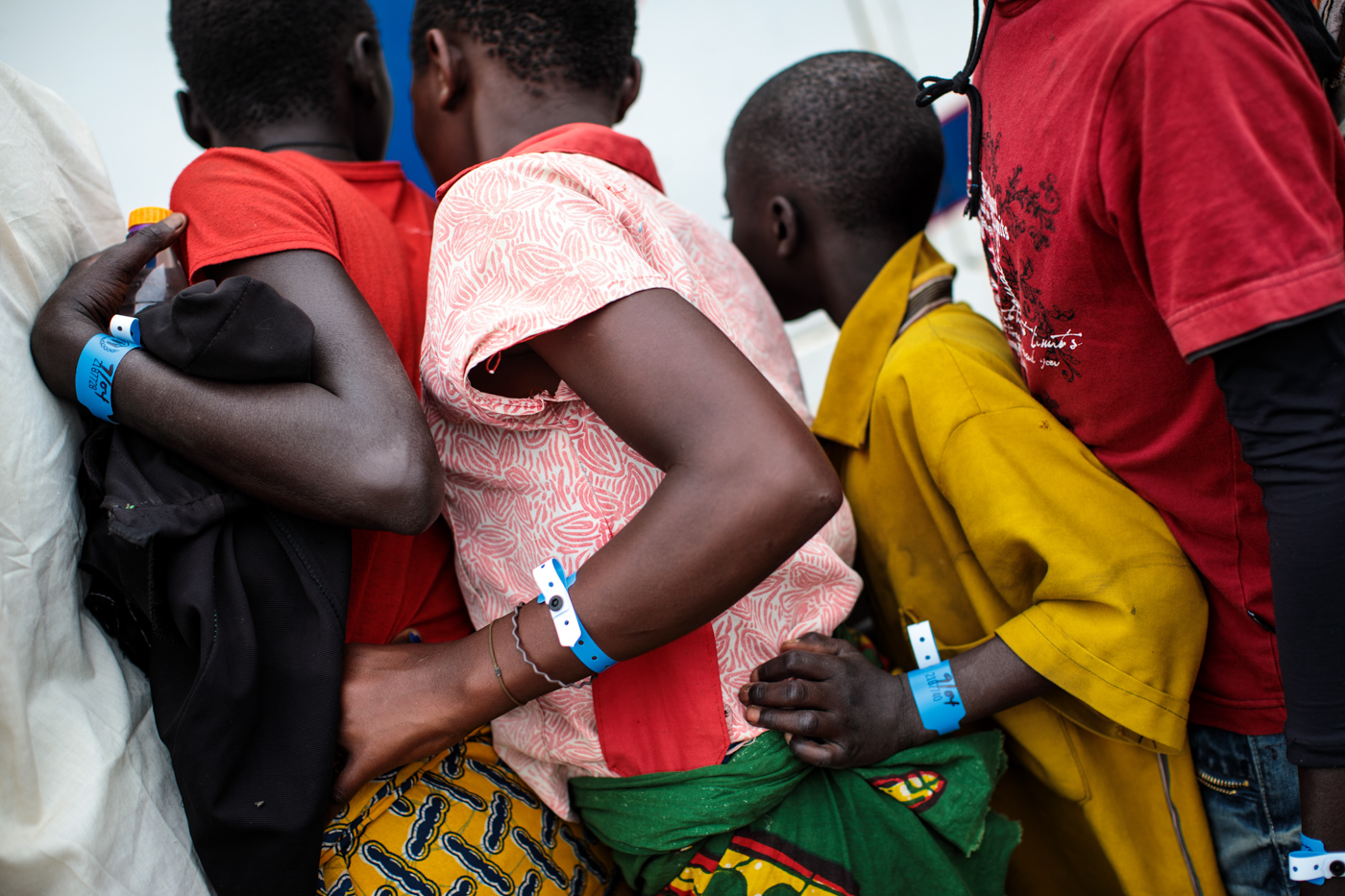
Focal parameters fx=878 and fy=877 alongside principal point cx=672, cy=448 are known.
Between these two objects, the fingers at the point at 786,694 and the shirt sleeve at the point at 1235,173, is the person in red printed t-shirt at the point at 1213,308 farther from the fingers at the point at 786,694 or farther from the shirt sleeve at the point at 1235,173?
the fingers at the point at 786,694

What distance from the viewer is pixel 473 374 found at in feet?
3.10

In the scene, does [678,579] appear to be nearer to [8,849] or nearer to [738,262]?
[8,849]

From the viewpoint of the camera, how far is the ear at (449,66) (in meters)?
1.31

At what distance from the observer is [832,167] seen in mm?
1591

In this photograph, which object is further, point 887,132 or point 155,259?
point 887,132

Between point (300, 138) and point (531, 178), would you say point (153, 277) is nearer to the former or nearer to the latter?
point (300, 138)

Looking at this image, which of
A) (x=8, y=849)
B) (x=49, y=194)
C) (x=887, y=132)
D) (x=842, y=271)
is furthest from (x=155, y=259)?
(x=887, y=132)

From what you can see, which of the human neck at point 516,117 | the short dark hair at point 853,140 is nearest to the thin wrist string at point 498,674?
the human neck at point 516,117

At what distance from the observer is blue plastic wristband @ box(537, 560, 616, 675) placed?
0.90 meters

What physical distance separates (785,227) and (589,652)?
3.30 feet

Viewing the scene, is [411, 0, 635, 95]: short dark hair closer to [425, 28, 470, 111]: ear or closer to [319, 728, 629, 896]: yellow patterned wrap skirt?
[425, 28, 470, 111]: ear

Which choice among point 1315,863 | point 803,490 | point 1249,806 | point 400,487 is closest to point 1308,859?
point 1315,863

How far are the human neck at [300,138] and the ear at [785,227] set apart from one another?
2.49 feet

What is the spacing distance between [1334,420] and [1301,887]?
512 mm
